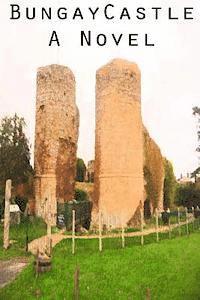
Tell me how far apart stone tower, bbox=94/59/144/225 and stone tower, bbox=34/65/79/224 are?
13.4ft

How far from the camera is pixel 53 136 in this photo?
30.3m

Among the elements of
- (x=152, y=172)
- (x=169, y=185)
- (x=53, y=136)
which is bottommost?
(x=169, y=185)

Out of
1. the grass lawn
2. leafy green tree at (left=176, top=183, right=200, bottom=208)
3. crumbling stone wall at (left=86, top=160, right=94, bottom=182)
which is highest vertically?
crumbling stone wall at (left=86, top=160, right=94, bottom=182)

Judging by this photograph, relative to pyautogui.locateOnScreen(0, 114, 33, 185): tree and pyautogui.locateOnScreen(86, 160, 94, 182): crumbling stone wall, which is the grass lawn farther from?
pyautogui.locateOnScreen(86, 160, 94, 182): crumbling stone wall

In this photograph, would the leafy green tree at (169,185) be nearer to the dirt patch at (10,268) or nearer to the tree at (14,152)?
the tree at (14,152)

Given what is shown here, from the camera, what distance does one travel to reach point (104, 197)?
2672cm

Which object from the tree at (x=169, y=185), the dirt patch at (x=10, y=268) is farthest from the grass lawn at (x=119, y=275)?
the tree at (x=169, y=185)

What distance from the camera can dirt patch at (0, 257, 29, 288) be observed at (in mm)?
12231

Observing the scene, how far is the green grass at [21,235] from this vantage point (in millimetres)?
16234

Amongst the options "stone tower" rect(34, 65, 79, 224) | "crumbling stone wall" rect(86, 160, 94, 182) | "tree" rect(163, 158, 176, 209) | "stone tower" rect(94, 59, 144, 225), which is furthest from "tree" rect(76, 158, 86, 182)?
"stone tower" rect(94, 59, 144, 225)

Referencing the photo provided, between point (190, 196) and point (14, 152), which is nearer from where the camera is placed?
point (14, 152)

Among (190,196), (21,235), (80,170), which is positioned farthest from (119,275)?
(80,170)

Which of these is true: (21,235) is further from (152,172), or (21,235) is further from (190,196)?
(190,196)

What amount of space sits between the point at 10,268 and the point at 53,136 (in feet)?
57.1
